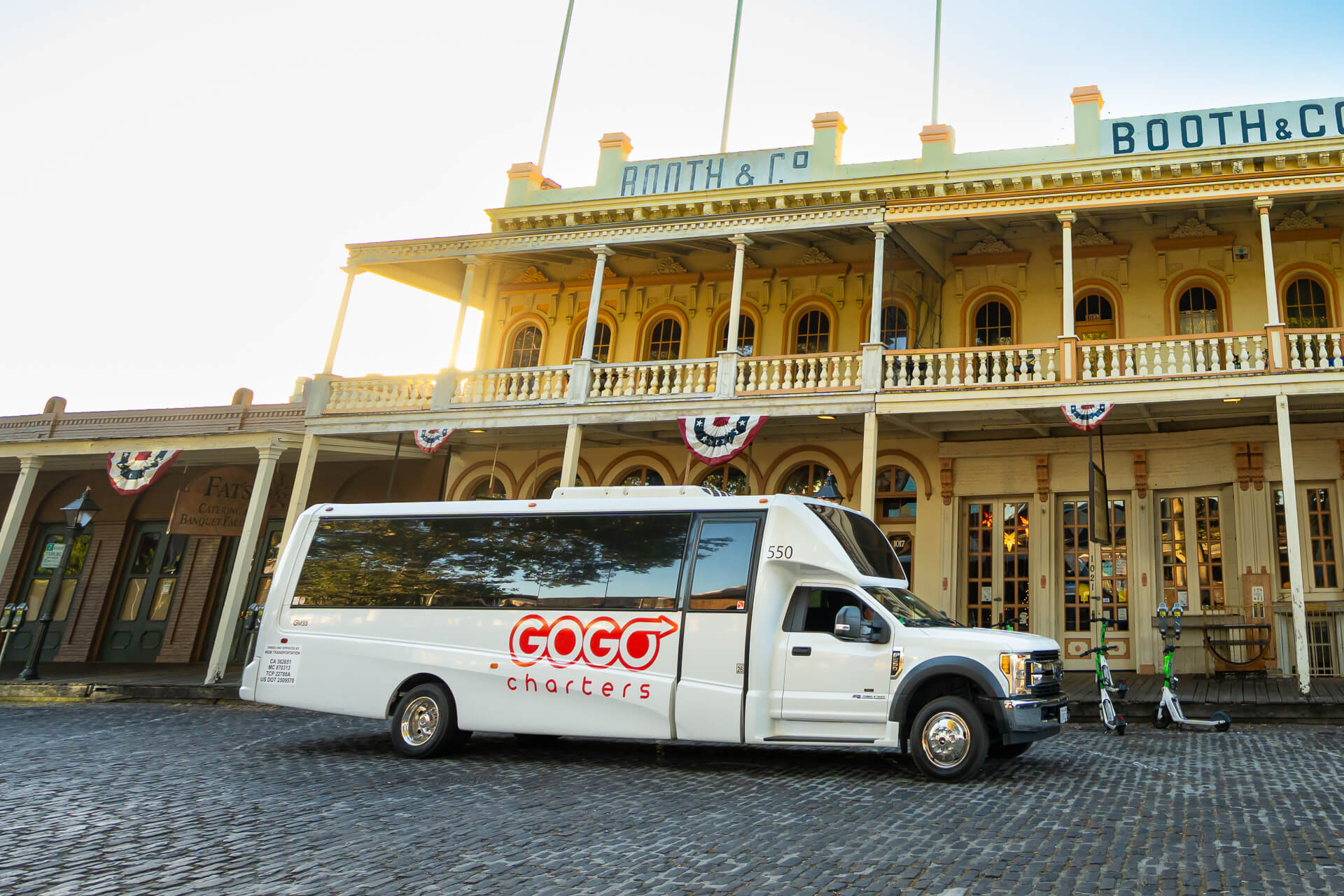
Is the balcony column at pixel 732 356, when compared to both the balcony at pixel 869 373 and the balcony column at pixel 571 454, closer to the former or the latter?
the balcony at pixel 869 373

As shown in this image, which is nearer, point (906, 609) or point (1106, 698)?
point (906, 609)

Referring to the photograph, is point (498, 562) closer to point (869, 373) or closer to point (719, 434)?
point (719, 434)

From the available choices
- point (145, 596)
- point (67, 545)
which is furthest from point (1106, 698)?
point (145, 596)

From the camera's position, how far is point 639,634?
342 inches

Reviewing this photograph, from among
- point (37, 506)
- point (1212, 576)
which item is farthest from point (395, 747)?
point (37, 506)

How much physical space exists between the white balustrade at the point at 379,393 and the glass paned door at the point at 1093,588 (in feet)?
38.8

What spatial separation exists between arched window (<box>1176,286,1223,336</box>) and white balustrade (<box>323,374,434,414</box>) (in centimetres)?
1332

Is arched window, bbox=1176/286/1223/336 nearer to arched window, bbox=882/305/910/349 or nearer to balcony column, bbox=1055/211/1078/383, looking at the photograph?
balcony column, bbox=1055/211/1078/383

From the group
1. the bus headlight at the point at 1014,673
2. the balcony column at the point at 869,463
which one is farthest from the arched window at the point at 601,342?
the bus headlight at the point at 1014,673

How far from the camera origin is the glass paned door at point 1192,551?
1465 cm

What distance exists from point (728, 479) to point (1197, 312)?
870 centimetres

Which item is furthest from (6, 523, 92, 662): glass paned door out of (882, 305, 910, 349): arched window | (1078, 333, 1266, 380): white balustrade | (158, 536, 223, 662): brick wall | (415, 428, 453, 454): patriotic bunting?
(1078, 333, 1266, 380): white balustrade

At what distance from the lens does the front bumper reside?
7391 millimetres

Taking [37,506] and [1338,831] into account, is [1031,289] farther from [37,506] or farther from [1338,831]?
[37,506]
